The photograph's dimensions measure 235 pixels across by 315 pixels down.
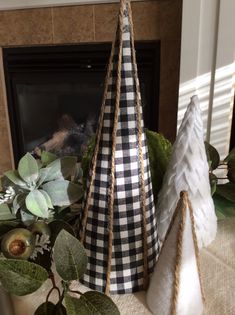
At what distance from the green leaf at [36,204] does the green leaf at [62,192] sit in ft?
0.05

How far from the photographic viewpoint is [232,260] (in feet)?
1.51

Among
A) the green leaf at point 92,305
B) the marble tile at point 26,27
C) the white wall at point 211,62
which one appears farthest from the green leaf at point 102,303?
the marble tile at point 26,27

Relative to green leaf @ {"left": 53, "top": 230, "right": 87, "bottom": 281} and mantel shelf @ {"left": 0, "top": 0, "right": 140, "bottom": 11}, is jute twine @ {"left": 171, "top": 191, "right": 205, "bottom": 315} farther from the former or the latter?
mantel shelf @ {"left": 0, "top": 0, "right": 140, "bottom": 11}

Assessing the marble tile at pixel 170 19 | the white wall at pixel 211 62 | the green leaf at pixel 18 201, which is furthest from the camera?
the marble tile at pixel 170 19

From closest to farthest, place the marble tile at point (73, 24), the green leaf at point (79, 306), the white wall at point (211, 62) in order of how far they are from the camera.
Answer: the green leaf at point (79, 306)
the white wall at point (211, 62)
the marble tile at point (73, 24)

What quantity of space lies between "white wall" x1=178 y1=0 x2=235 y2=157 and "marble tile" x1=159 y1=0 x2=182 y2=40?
0.12 metres

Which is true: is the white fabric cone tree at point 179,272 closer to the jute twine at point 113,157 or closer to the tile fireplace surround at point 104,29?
the jute twine at point 113,157

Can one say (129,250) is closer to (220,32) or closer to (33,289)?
(33,289)

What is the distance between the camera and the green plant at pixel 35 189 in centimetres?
38

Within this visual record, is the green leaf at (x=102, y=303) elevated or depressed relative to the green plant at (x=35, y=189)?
depressed

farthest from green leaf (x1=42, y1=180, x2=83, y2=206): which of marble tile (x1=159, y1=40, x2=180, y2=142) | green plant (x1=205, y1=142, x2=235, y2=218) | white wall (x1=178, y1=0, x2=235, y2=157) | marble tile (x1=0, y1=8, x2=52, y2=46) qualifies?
marble tile (x1=0, y1=8, x2=52, y2=46)

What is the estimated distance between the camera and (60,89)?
1.66 m

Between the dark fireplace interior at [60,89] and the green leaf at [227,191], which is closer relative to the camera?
the green leaf at [227,191]

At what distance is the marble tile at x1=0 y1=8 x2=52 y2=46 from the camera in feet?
4.87
